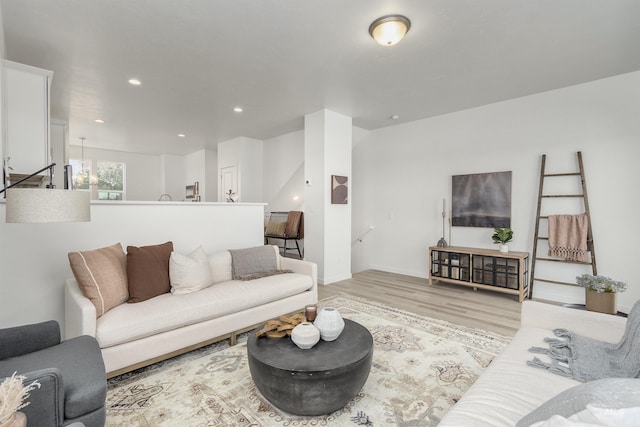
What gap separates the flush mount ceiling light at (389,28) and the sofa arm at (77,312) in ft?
9.84

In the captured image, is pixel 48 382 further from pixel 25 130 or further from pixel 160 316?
pixel 25 130

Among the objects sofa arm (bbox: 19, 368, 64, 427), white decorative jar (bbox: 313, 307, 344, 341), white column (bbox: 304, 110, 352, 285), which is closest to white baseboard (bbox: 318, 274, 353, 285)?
white column (bbox: 304, 110, 352, 285)

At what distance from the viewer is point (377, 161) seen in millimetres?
5977

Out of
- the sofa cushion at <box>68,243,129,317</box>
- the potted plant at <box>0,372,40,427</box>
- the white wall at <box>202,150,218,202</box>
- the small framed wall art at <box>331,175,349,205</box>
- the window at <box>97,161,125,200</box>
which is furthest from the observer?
the window at <box>97,161,125,200</box>

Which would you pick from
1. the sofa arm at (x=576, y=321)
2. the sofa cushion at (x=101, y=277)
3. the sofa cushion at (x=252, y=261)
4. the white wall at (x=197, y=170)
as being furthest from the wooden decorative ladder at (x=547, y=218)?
the white wall at (x=197, y=170)

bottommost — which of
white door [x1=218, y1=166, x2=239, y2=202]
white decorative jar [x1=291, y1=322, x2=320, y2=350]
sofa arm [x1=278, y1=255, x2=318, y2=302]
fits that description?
white decorative jar [x1=291, y1=322, x2=320, y2=350]

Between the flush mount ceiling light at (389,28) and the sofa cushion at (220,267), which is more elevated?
the flush mount ceiling light at (389,28)

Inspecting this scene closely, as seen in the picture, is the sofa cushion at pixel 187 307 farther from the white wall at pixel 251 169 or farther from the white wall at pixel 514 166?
the white wall at pixel 251 169

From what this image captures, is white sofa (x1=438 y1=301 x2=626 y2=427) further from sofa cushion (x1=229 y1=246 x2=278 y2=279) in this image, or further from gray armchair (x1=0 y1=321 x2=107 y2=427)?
sofa cushion (x1=229 y1=246 x2=278 y2=279)

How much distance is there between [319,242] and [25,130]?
3622mm

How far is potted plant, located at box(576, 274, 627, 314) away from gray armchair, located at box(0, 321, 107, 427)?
3352mm

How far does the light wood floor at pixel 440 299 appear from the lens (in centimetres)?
328

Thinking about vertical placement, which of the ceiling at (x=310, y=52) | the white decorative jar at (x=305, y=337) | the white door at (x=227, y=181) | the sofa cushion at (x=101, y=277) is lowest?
the white decorative jar at (x=305, y=337)

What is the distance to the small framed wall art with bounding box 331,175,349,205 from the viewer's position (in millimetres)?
4938
